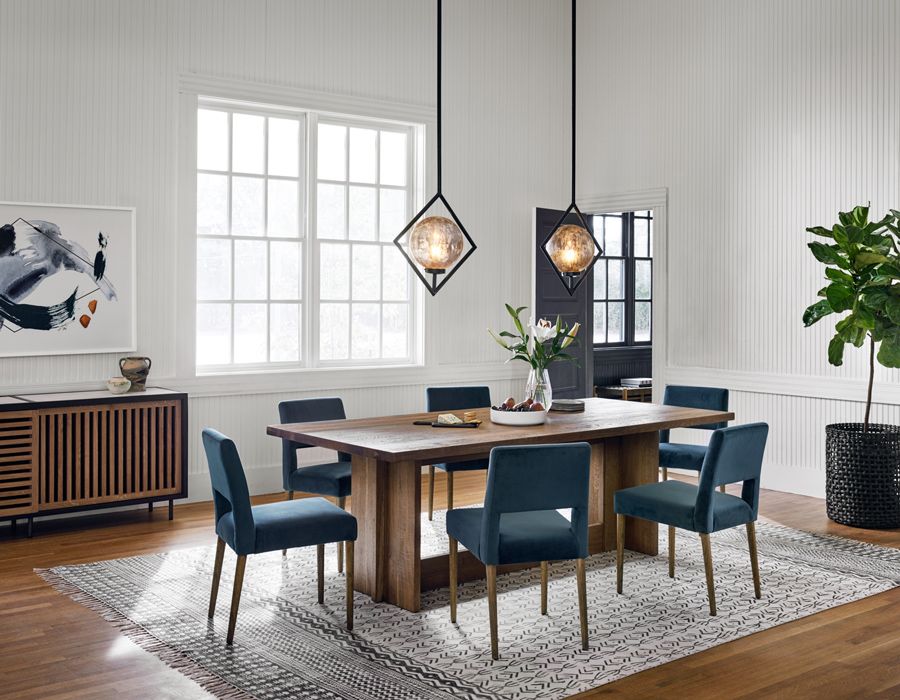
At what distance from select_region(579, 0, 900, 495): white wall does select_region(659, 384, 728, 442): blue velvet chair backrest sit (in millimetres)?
1175

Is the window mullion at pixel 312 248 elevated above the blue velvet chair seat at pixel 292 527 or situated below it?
above

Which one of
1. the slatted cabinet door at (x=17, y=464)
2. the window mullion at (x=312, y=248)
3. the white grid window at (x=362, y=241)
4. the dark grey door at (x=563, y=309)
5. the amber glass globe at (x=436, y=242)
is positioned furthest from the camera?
the dark grey door at (x=563, y=309)

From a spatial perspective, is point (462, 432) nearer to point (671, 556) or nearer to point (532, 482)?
point (532, 482)

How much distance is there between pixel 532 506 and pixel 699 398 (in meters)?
2.61

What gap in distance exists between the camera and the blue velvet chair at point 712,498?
4.09m

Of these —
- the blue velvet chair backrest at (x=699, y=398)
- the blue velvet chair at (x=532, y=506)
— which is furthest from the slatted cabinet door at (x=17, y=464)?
the blue velvet chair backrest at (x=699, y=398)

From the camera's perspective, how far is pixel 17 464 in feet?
17.5

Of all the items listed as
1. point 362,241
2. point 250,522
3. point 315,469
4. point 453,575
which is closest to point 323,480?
point 315,469

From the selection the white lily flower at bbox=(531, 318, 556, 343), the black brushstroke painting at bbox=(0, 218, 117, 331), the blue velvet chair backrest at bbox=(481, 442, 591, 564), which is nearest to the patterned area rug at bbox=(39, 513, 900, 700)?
the blue velvet chair backrest at bbox=(481, 442, 591, 564)

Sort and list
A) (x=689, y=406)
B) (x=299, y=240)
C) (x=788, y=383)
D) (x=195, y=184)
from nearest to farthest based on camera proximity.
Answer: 1. (x=689, y=406)
2. (x=195, y=184)
3. (x=788, y=383)
4. (x=299, y=240)

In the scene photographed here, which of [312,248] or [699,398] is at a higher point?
[312,248]

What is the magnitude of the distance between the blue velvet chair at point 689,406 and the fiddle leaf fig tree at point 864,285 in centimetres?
71

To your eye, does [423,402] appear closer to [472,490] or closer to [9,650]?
[472,490]

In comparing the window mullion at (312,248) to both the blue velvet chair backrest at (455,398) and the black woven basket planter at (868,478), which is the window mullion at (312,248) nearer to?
the blue velvet chair backrest at (455,398)
